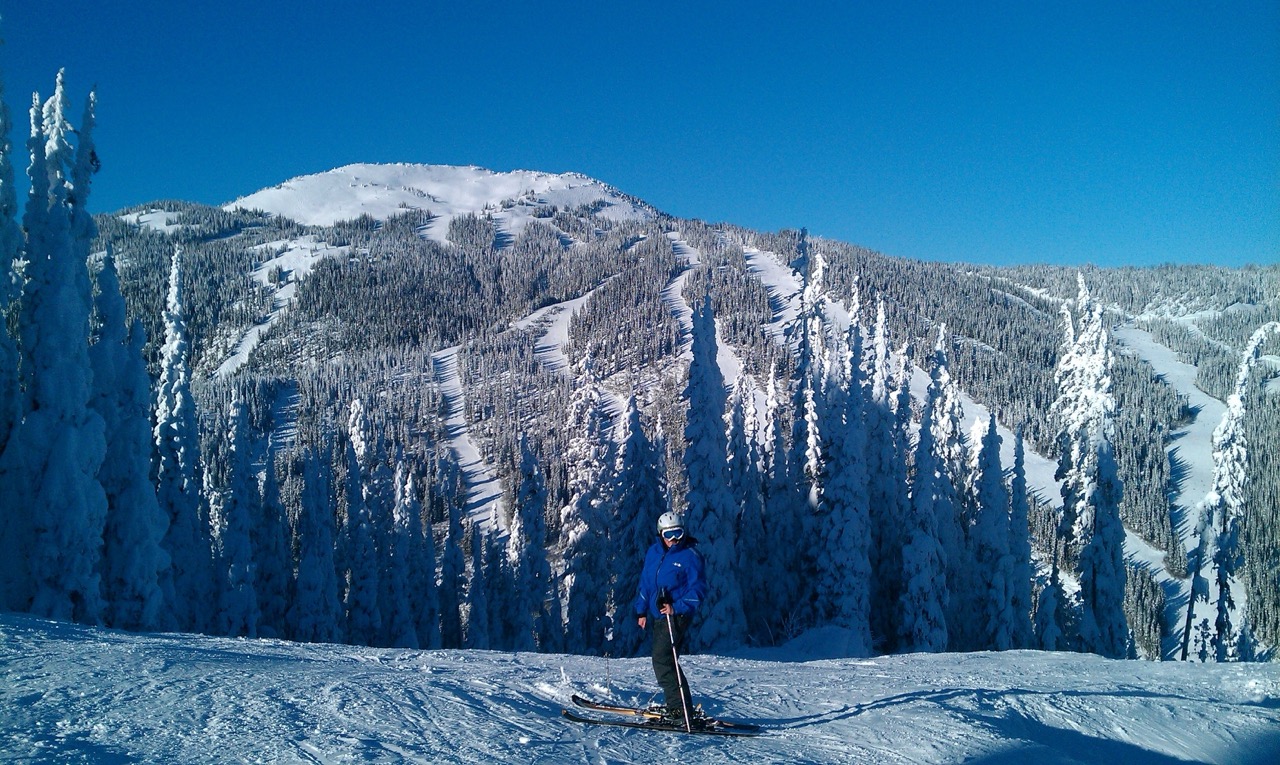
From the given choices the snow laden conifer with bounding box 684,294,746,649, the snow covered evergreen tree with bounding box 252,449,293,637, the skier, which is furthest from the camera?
the snow covered evergreen tree with bounding box 252,449,293,637

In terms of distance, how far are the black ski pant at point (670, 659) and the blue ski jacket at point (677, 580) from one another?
0.43 ft

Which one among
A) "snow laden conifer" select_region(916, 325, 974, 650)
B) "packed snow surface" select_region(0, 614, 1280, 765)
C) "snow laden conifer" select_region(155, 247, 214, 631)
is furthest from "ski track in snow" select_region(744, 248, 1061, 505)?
"packed snow surface" select_region(0, 614, 1280, 765)

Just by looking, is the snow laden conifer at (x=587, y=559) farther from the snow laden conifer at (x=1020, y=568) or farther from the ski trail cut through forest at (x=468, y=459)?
the ski trail cut through forest at (x=468, y=459)

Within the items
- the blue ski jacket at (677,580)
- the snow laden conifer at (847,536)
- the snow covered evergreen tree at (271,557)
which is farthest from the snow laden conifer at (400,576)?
the blue ski jacket at (677,580)

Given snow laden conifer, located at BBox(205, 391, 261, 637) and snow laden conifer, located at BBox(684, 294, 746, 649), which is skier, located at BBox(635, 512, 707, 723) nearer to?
snow laden conifer, located at BBox(684, 294, 746, 649)

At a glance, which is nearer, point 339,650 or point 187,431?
point 339,650

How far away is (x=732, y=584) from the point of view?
2367 cm

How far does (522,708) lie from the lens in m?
7.33

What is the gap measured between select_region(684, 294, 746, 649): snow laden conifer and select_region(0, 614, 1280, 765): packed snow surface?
12.3 m

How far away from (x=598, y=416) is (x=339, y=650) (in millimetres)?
26510

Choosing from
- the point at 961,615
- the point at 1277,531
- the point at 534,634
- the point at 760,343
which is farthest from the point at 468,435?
the point at 1277,531

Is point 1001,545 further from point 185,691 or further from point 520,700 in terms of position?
point 185,691

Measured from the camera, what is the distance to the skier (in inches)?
280

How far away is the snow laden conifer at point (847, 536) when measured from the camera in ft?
77.9
